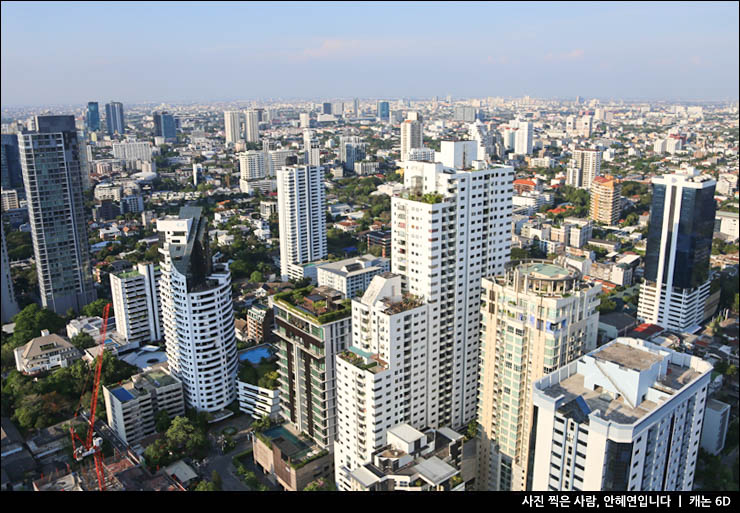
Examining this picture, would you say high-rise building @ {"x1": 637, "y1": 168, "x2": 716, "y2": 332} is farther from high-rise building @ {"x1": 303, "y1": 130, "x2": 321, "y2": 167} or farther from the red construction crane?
high-rise building @ {"x1": 303, "y1": 130, "x2": 321, "y2": 167}

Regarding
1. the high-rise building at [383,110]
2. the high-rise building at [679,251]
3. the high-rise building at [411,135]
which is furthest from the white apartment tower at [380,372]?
the high-rise building at [383,110]

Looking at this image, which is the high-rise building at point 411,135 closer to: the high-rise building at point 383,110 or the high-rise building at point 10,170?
the high-rise building at point 10,170

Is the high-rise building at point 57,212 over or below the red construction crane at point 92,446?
over

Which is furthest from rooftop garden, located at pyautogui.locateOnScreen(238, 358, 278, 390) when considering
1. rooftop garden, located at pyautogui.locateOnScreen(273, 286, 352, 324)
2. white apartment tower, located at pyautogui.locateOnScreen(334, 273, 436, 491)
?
white apartment tower, located at pyautogui.locateOnScreen(334, 273, 436, 491)

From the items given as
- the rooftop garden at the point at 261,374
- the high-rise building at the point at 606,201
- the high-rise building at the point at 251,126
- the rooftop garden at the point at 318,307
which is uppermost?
the high-rise building at the point at 251,126

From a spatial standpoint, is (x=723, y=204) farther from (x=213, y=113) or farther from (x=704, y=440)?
(x=213, y=113)
